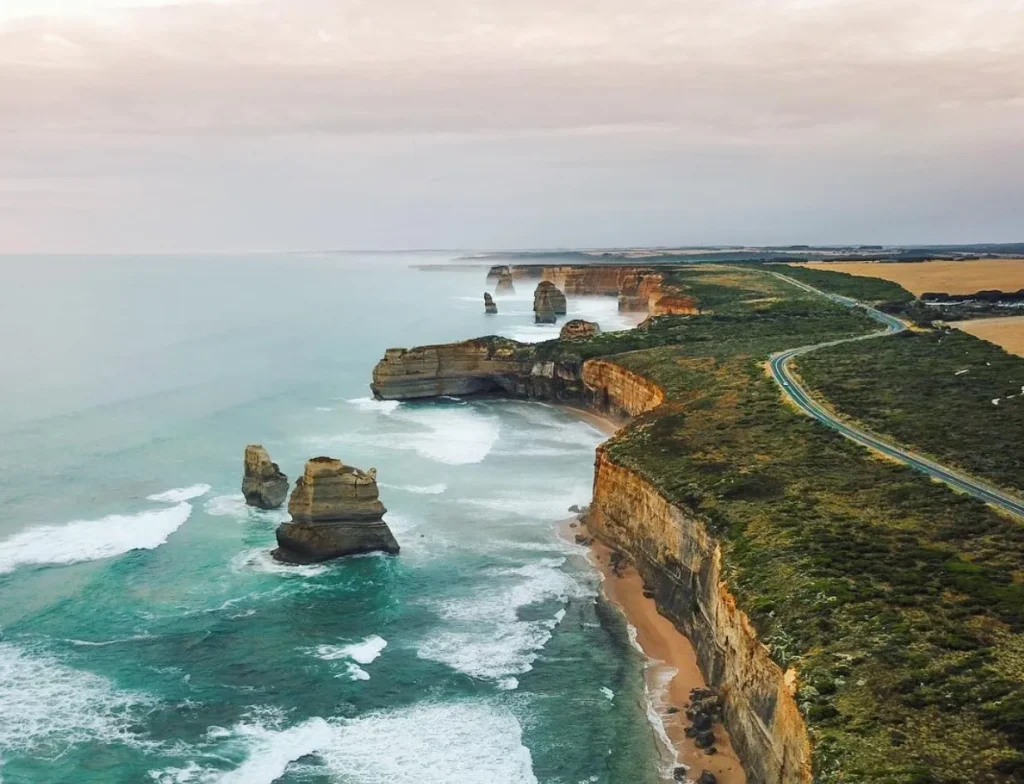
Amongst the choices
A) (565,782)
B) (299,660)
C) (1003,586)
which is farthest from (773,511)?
(299,660)

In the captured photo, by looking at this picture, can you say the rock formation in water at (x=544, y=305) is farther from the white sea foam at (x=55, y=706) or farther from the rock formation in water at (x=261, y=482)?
the white sea foam at (x=55, y=706)

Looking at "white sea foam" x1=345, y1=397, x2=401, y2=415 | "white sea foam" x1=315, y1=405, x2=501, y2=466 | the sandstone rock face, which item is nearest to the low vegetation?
"white sea foam" x1=315, y1=405, x2=501, y2=466

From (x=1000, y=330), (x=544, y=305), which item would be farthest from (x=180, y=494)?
(x=544, y=305)

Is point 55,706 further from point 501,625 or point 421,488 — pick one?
point 421,488

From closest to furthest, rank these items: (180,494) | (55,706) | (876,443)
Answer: (55,706) → (876,443) → (180,494)

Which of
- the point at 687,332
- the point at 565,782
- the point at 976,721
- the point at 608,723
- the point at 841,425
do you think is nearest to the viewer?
the point at 976,721

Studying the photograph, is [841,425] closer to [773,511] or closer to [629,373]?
[773,511]
